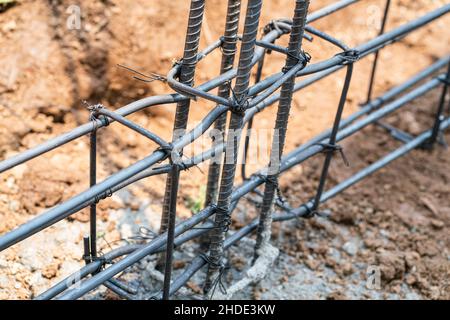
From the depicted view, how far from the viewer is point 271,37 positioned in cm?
313

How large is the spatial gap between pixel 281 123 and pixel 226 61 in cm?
35

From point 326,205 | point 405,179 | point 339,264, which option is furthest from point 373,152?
point 339,264

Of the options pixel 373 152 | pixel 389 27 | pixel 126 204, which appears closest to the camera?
pixel 126 204

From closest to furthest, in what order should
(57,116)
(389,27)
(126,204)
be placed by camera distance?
(126,204) → (57,116) → (389,27)

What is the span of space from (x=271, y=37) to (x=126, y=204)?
4.09 feet

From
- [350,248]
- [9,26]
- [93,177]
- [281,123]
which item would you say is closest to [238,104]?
[281,123]

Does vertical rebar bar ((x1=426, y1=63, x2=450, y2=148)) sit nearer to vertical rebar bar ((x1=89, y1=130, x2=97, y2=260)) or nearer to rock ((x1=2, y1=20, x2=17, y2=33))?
vertical rebar bar ((x1=89, y1=130, x2=97, y2=260))

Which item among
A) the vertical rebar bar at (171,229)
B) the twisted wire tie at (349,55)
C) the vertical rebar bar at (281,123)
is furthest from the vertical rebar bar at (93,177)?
the twisted wire tie at (349,55)

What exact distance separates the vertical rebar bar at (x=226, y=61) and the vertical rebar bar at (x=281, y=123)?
0.74 feet

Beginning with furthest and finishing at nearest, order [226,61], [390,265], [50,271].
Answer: [390,265] < [50,271] < [226,61]

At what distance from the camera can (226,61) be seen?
9.66ft

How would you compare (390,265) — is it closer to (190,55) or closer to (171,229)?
(171,229)

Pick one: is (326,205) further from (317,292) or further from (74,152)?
(74,152)
